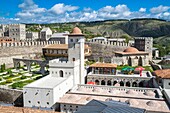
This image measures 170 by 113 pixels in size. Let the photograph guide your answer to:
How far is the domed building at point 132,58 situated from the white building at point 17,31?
33958mm

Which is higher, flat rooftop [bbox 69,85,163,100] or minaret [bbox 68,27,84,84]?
minaret [bbox 68,27,84,84]

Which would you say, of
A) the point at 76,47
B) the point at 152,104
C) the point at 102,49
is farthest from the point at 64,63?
the point at 102,49

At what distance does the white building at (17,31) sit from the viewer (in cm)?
→ 6153

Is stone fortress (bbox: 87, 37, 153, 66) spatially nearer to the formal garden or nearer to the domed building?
the domed building

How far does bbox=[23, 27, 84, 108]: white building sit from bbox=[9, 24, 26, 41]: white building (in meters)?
38.4

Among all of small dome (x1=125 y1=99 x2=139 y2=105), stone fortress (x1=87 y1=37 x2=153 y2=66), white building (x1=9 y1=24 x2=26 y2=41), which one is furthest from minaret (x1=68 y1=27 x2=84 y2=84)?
white building (x1=9 y1=24 x2=26 y2=41)

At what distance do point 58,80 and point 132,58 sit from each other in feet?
64.3

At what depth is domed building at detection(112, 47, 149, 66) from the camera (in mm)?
38844

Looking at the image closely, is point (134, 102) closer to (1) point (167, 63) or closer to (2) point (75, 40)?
(2) point (75, 40)

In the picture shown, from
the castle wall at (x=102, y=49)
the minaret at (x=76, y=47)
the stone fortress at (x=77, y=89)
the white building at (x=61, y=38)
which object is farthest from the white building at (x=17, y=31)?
the minaret at (x=76, y=47)

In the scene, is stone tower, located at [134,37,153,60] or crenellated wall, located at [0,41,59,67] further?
stone tower, located at [134,37,153,60]

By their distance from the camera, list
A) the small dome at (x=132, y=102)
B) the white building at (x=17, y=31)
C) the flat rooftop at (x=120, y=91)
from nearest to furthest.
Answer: the small dome at (x=132, y=102) < the flat rooftop at (x=120, y=91) < the white building at (x=17, y=31)

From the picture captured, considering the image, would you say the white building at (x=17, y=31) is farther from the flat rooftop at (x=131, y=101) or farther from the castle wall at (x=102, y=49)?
the flat rooftop at (x=131, y=101)

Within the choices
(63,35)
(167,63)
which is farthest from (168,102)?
(63,35)
